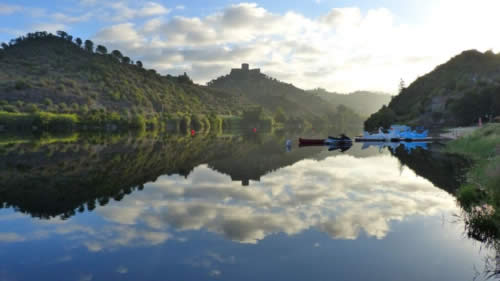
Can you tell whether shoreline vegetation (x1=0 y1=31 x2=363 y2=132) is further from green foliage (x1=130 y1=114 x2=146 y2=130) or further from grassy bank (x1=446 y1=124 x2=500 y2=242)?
grassy bank (x1=446 y1=124 x2=500 y2=242)

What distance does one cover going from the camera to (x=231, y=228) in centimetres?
1445

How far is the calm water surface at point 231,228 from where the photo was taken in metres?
10.4

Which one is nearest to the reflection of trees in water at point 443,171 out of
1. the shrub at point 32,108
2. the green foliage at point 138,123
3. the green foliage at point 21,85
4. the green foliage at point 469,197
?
the green foliage at point 469,197

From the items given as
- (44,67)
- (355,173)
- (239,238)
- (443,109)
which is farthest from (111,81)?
(239,238)

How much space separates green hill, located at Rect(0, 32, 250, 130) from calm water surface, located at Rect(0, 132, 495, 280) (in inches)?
4270

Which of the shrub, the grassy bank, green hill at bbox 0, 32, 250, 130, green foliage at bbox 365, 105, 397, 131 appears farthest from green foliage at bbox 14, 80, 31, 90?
the grassy bank

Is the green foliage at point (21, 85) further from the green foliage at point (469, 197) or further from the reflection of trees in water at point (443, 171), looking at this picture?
the green foliage at point (469, 197)

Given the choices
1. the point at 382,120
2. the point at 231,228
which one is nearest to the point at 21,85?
the point at 382,120

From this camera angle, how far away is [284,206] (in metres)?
18.6

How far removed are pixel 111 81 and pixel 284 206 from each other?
557 feet

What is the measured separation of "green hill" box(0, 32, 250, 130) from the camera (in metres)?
123

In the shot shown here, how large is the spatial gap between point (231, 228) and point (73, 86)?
500 ft

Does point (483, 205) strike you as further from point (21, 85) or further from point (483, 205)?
point (21, 85)

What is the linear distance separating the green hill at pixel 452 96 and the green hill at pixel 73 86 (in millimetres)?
101457
